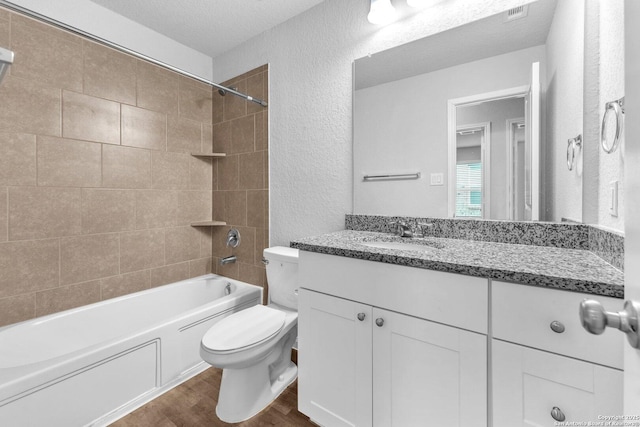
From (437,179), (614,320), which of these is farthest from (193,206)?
(614,320)

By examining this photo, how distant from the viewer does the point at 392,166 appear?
162cm

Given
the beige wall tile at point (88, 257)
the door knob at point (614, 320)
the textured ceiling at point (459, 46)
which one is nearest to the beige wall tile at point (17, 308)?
the beige wall tile at point (88, 257)

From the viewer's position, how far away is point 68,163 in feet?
5.81

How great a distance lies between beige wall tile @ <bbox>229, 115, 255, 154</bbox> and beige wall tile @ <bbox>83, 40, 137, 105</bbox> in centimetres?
73

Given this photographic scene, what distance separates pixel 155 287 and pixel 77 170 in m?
0.98

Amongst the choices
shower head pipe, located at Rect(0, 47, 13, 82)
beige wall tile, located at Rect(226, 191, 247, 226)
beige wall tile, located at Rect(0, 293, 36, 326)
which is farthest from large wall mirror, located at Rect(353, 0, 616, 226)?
beige wall tile, located at Rect(0, 293, 36, 326)

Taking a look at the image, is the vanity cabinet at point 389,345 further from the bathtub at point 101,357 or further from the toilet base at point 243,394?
the bathtub at point 101,357

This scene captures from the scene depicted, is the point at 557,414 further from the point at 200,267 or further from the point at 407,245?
the point at 200,267

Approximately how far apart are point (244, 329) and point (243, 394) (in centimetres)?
31

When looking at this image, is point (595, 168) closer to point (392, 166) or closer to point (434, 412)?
point (392, 166)

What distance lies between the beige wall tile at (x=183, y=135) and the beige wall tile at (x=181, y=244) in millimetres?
676

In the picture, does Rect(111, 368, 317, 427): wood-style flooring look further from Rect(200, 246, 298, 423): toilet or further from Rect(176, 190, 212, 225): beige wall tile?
Rect(176, 190, 212, 225): beige wall tile

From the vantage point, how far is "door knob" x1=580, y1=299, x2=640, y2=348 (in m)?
0.38

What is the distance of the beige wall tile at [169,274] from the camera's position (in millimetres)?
2199
